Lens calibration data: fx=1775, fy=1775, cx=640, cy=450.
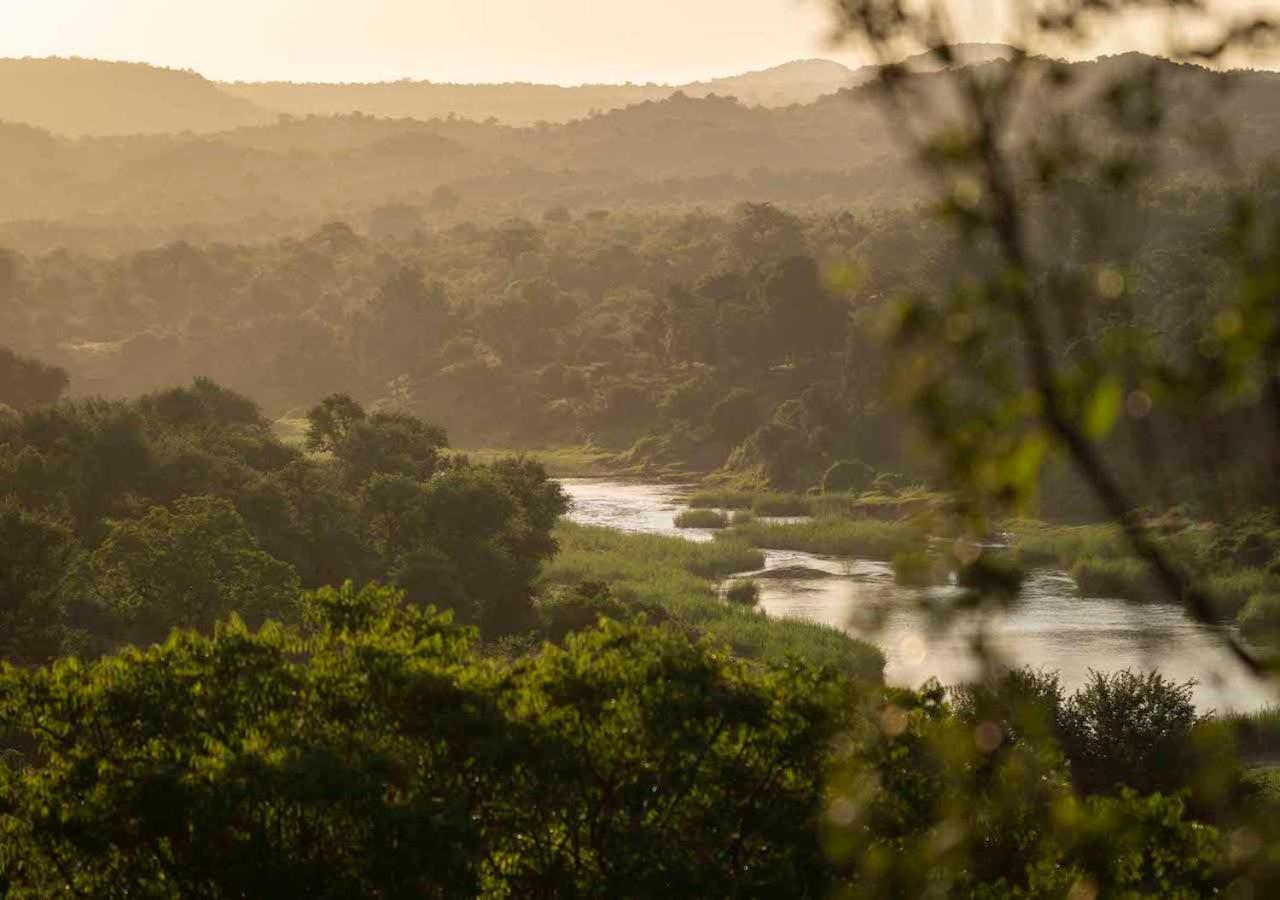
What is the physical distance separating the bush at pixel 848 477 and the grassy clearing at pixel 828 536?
1109 centimetres

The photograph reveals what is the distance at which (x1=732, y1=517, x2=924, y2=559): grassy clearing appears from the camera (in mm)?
68375

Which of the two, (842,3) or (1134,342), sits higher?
(842,3)

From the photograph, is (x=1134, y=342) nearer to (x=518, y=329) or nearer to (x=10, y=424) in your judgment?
(x=10, y=424)

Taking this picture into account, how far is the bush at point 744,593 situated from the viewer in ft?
187

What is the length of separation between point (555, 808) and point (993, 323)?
13377mm

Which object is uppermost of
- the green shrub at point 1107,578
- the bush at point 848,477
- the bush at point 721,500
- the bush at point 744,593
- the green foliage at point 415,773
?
the green foliage at point 415,773

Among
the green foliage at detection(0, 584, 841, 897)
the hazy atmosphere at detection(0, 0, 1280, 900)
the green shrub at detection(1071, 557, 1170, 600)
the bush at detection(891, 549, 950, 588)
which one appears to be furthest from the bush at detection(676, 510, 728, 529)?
the bush at detection(891, 549, 950, 588)

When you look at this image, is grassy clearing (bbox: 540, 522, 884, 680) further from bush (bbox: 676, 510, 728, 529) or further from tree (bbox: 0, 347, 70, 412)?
tree (bbox: 0, 347, 70, 412)

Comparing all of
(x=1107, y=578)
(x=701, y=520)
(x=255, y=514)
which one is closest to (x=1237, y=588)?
(x=1107, y=578)

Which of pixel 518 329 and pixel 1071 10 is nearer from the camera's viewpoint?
pixel 1071 10

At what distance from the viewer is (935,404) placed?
4.73 m

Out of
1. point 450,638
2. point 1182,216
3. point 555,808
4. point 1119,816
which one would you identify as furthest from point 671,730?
point 1182,216

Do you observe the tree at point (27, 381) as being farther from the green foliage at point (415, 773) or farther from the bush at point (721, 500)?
the green foliage at point (415, 773)

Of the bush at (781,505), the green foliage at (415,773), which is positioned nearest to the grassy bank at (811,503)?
the bush at (781,505)
